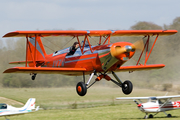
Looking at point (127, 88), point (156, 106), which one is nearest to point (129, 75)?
point (156, 106)

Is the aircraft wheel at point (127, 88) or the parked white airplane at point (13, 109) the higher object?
the aircraft wheel at point (127, 88)

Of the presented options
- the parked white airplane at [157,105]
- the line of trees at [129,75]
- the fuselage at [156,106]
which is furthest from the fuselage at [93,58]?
the fuselage at [156,106]

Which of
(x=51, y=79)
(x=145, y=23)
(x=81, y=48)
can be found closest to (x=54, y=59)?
(x=81, y=48)

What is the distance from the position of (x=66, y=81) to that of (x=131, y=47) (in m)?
22.2

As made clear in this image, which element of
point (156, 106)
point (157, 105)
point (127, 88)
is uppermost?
point (127, 88)

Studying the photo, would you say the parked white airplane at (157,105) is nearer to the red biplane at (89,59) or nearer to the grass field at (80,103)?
the grass field at (80,103)

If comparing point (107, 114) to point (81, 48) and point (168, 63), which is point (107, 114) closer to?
point (168, 63)

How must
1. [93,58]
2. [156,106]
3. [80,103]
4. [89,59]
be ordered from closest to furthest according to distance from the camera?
[93,58] → [89,59] → [156,106] → [80,103]

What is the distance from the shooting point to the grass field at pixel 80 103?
36062 mm

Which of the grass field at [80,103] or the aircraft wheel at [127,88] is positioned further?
the grass field at [80,103]

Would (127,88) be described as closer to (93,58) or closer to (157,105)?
(93,58)

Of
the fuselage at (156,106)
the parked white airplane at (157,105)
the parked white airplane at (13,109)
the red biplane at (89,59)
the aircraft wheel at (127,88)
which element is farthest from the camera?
the fuselage at (156,106)

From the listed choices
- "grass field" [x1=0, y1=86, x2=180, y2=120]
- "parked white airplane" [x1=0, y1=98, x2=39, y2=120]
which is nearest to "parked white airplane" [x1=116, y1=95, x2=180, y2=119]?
"grass field" [x1=0, y1=86, x2=180, y2=120]

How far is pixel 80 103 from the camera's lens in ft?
145
